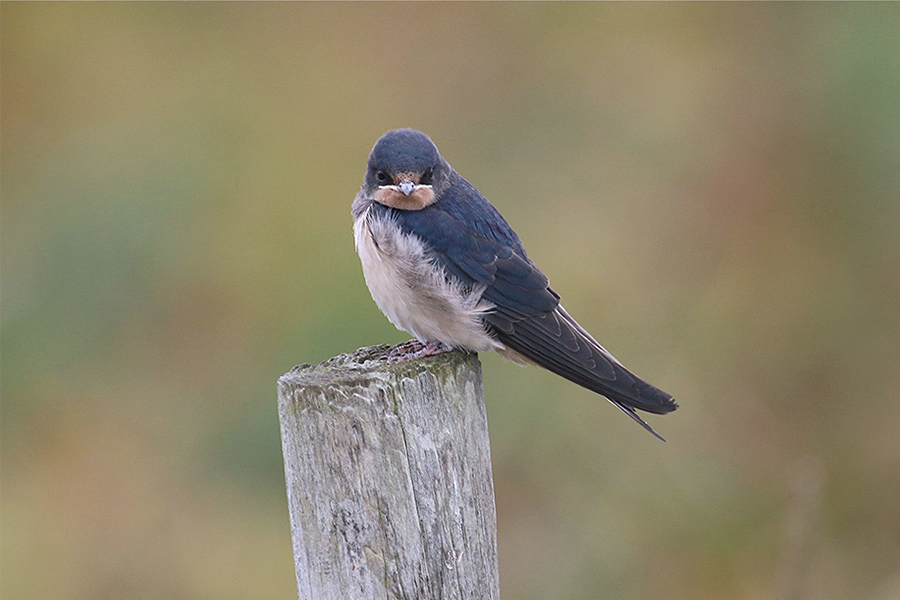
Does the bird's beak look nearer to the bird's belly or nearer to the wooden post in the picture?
the bird's belly

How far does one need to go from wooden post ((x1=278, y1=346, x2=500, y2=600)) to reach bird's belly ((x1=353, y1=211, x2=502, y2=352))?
0.94m

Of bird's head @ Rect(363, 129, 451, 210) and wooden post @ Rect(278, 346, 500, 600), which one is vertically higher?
bird's head @ Rect(363, 129, 451, 210)

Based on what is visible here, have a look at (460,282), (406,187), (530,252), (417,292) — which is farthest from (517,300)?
(530,252)

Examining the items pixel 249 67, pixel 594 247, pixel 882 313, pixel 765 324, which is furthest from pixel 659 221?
pixel 249 67

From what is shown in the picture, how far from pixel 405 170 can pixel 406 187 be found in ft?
0.24

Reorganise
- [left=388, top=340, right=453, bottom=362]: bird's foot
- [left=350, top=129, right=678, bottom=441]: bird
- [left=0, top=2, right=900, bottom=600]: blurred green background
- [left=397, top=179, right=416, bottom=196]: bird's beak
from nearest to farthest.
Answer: [left=388, top=340, right=453, bottom=362]: bird's foot
[left=350, top=129, right=678, bottom=441]: bird
[left=397, top=179, right=416, bottom=196]: bird's beak
[left=0, top=2, right=900, bottom=600]: blurred green background

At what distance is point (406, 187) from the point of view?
11.5 ft

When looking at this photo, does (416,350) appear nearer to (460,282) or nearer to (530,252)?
(460,282)

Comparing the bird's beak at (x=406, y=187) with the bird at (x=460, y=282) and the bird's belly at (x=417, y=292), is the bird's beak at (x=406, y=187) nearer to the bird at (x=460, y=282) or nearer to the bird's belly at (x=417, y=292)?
the bird at (x=460, y=282)

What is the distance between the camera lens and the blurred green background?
5.36 metres

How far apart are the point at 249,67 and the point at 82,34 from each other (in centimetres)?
134

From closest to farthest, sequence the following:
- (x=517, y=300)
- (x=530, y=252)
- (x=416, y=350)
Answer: (x=416, y=350) < (x=517, y=300) < (x=530, y=252)

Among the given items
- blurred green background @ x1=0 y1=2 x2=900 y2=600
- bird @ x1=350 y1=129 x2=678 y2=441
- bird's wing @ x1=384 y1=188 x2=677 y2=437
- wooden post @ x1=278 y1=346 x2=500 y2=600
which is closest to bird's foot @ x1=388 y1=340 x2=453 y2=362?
bird @ x1=350 y1=129 x2=678 y2=441

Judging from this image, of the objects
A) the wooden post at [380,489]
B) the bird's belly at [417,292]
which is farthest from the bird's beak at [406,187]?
the wooden post at [380,489]
